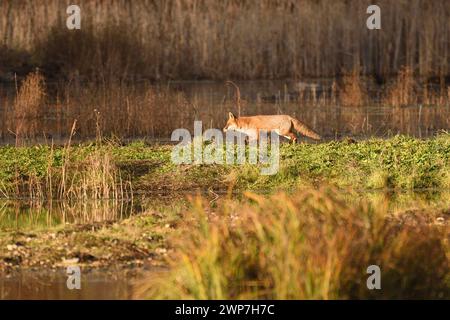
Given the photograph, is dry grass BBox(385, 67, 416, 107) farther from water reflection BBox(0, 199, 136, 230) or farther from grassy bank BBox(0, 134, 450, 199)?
water reflection BBox(0, 199, 136, 230)

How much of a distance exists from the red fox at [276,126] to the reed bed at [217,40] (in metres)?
10.8

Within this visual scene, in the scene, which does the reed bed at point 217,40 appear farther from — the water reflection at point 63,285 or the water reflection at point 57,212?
the water reflection at point 63,285

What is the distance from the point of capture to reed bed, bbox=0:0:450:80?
94.3 ft

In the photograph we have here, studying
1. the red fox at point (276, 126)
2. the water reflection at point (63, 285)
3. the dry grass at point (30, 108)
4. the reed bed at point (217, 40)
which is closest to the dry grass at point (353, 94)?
the reed bed at point (217, 40)

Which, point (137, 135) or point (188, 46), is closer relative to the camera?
point (137, 135)

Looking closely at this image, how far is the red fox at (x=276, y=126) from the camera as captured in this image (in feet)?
56.6

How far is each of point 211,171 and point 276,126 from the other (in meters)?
2.40

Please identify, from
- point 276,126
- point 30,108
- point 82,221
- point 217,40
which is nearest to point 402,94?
point 217,40

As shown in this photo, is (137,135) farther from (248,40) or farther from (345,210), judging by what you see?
(345,210)

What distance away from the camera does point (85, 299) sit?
9.01m

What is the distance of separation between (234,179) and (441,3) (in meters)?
16.3

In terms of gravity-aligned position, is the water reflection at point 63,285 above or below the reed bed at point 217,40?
below

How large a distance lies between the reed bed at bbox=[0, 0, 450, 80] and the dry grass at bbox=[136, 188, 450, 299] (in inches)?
767
